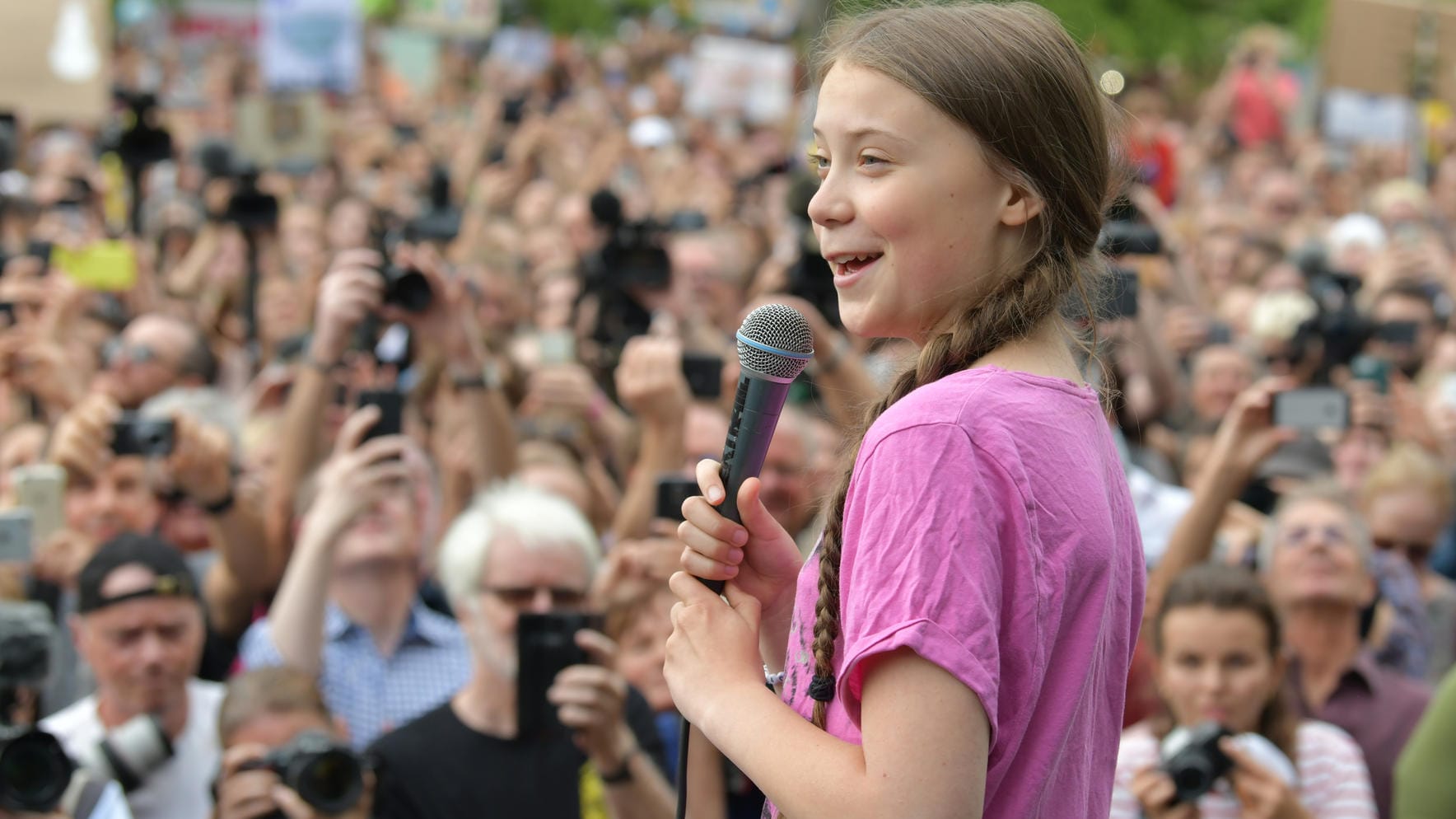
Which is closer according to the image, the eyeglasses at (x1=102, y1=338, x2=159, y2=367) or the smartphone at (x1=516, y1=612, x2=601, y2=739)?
the smartphone at (x1=516, y1=612, x2=601, y2=739)

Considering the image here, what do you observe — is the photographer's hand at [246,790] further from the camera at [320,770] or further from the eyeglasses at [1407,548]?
the eyeglasses at [1407,548]

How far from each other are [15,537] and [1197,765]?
2.64 meters

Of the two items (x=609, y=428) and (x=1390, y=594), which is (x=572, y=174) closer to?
(x=609, y=428)

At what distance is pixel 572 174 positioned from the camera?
11.6 m

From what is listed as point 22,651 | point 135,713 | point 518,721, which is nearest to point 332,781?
point 518,721

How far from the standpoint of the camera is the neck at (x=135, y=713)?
405 centimetres

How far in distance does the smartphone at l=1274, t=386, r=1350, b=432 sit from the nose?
3.37 metres

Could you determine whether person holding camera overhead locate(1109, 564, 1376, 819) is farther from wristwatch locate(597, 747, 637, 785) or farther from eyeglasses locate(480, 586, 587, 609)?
eyeglasses locate(480, 586, 587, 609)

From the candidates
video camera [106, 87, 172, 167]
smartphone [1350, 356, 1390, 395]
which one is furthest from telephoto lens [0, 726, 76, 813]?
video camera [106, 87, 172, 167]

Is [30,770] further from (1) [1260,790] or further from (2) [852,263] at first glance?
(1) [1260,790]

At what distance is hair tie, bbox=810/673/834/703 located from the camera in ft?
5.22

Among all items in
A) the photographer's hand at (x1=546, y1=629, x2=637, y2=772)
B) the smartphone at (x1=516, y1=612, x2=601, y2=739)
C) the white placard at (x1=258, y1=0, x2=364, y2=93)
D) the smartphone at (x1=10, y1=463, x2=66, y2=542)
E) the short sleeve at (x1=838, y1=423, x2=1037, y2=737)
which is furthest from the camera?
the white placard at (x1=258, y1=0, x2=364, y2=93)

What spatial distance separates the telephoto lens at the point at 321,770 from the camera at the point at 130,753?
505 mm

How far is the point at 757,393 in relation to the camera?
1.69 metres
